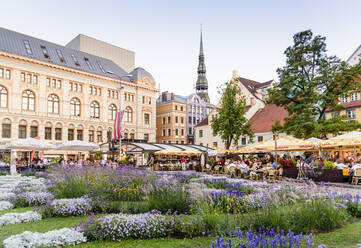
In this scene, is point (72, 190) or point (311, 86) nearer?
point (72, 190)

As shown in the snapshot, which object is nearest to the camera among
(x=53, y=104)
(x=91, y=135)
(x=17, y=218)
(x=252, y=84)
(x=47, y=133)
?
(x=17, y=218)

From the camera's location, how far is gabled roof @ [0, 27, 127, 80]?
49.2 m

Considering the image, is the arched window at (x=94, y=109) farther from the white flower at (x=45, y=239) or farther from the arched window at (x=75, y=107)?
the white flower at (x=45, y=239)

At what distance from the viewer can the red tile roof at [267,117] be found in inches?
1902

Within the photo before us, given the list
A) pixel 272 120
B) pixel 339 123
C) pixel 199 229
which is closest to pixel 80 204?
pixel 199 229

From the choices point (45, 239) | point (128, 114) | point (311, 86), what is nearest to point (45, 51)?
point (128, 114)

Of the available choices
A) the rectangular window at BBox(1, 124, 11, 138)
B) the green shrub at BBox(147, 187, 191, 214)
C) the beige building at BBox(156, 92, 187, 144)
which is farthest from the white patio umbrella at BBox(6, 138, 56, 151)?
the beige building at BBox(156, 92, 187, 144)

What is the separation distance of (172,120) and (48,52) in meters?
31.7

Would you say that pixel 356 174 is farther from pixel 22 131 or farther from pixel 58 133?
pixel 58 133

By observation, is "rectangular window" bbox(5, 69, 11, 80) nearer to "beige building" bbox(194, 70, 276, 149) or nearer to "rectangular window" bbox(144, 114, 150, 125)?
"rectangular window" bbox(144, 114, 150, 125)

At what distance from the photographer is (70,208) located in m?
7.63

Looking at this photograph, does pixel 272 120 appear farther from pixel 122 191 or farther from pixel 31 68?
pixel 122 191

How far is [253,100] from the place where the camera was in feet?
189

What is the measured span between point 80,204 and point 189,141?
70.9 metres
